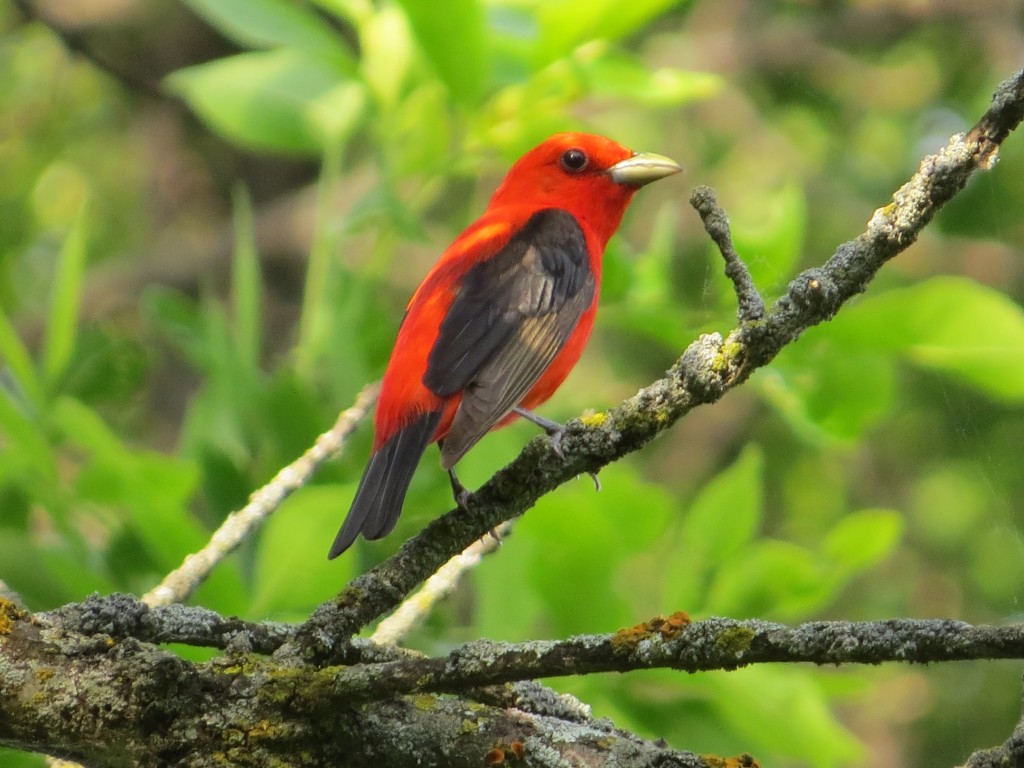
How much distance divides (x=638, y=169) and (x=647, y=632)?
2856 millimetres

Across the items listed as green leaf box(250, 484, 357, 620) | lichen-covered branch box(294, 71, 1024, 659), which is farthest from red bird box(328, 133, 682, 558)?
lichen-covered branch box(294, 71, 1024, 659)

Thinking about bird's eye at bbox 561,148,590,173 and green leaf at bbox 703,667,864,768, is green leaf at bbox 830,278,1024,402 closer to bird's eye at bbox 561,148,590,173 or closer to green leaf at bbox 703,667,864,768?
green leaf at bbox 703,667,864,768

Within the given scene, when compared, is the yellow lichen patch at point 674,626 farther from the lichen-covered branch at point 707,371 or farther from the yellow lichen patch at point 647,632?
the lichen-covered branch at point 707,371

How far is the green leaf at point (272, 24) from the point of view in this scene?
3.93m

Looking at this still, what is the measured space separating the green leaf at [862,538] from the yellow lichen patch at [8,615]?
2.03 m

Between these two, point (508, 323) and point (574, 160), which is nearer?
point (508, 323)

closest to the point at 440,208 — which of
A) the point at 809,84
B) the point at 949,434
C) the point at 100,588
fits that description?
the point at 809,84

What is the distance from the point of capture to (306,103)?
4051mm

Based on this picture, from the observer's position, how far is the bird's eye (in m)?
4.47

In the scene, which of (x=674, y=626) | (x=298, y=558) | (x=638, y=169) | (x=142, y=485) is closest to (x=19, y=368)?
(x=142, y=485)

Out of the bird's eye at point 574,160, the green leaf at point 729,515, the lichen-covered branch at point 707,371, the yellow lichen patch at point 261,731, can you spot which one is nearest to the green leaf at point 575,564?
the green leaf at point 729,515

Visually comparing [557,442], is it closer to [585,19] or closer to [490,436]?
[490,436]

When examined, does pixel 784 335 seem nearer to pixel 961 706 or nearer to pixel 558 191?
pixel 558 191

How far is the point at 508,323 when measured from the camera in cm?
361
